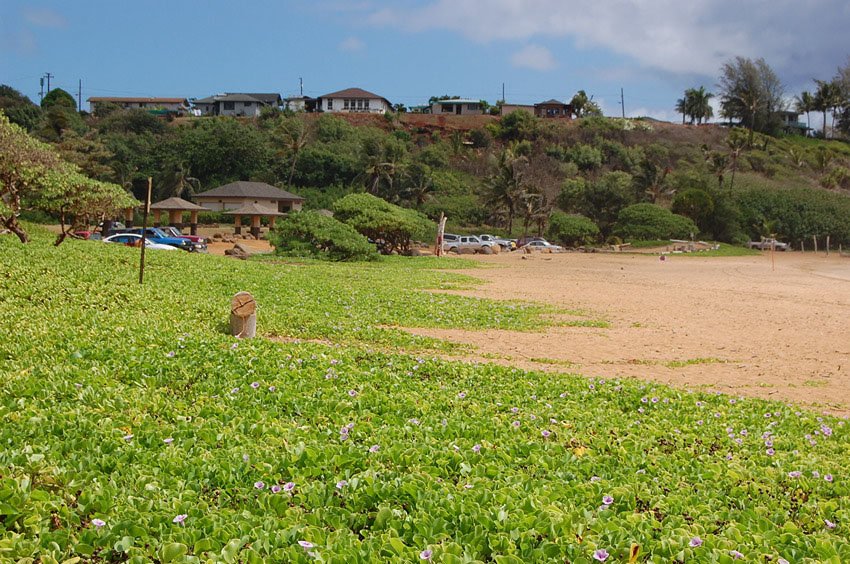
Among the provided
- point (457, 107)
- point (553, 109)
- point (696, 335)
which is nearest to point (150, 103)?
A: point (457, 107)

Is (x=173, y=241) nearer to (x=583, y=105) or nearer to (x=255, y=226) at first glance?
(x=255, y=226)

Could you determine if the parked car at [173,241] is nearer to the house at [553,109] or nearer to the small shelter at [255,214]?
the small shelter at [255,214]

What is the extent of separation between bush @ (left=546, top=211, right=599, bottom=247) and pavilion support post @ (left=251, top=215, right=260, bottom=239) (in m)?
23.3

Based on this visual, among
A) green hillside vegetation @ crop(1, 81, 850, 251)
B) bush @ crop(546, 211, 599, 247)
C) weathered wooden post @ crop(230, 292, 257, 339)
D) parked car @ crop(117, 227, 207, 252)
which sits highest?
green hillside vegetation @ crop(1, 81, 850, 251)

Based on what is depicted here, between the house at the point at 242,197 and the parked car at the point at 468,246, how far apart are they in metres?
14.9

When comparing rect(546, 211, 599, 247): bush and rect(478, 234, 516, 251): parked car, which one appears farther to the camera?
rect(546, 211, 599, 247): bush

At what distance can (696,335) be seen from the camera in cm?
1547

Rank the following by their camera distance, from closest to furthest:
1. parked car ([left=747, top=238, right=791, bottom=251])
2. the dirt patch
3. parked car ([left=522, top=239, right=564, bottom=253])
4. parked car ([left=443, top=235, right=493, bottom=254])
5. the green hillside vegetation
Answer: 1. the dirt patch
2. parked car ([left=443, top=235, right=493, bottom=254])
3. parked car ([left=522, top=239, right=564, bottom=253])
4. parked car ([left=747, top=238, right=791, bottom=251])
5. the green hillside vegetation

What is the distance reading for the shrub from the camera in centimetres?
4159

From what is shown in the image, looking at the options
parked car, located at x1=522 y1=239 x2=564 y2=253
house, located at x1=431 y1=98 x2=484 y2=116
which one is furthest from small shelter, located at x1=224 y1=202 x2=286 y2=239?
house, located at x1=431 y1=98 x2=484 y2=116

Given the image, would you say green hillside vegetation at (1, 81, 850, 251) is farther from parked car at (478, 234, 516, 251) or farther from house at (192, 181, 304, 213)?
parked car at (478, 234, 516, 251)

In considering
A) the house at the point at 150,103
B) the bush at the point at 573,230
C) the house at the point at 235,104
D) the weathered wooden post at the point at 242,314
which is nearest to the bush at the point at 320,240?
the weathered wooden post at the point at 242,314

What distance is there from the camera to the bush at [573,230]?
62344 mm

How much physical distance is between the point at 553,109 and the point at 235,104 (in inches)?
1734
